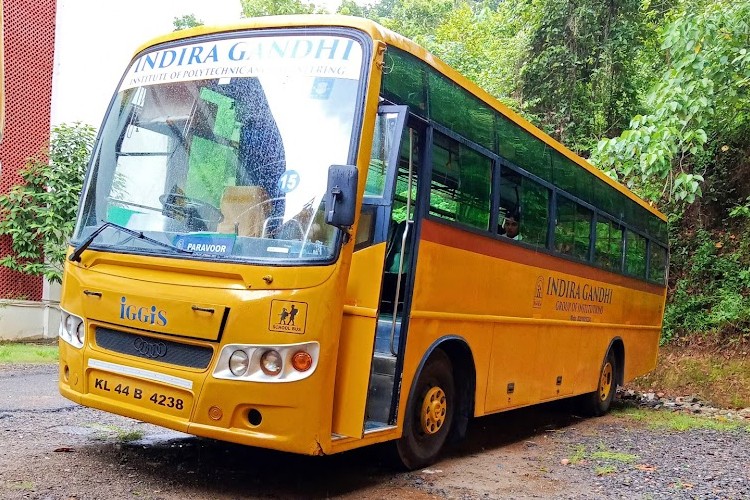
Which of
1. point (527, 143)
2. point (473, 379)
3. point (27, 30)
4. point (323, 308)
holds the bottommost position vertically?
point (473, 379)

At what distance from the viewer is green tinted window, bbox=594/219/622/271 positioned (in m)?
9.39

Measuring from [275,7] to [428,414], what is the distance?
26.0m

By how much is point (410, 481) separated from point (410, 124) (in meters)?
2.54

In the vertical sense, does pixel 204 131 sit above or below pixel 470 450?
above

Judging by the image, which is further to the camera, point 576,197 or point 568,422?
point 568,422

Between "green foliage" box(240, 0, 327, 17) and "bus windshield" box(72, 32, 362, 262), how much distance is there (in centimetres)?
2501

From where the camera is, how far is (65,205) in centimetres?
1303

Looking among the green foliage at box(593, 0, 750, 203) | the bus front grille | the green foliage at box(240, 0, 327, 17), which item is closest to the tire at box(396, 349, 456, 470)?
the bus front grille

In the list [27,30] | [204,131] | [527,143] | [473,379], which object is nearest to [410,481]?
[473,379]

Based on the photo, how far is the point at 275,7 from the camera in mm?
28969

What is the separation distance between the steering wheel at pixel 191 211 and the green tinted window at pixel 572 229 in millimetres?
4437

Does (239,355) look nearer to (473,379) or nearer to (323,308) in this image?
(323,308)

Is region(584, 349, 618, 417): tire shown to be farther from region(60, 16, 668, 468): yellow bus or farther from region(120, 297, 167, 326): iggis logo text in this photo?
region(120, 297, 167, 326): iggis logo text

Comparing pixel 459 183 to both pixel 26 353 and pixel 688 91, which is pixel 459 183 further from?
pixel 26 353
